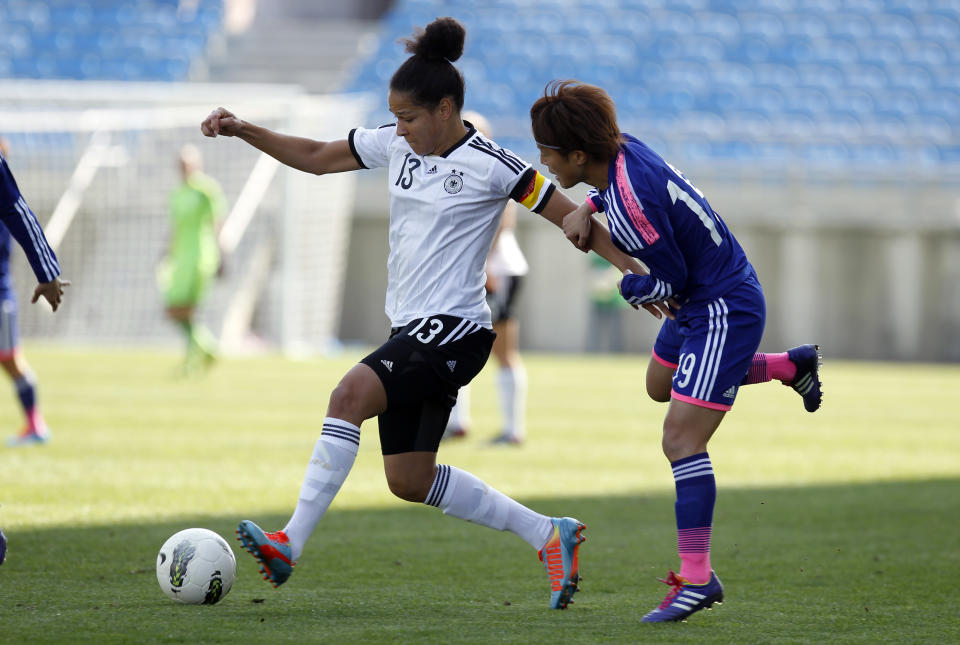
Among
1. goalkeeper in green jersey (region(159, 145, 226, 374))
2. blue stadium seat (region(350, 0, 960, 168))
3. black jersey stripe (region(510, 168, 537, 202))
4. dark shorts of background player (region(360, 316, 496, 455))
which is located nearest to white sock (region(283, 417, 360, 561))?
dark shorts of background player (region(360, 316, 496, 455))

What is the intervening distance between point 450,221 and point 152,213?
17252 millimetres

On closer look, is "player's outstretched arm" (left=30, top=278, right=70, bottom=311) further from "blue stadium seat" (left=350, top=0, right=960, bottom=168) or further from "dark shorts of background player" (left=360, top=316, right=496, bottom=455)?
"blue stadium seat" (left=350, top=0, right=960, bottom=168)

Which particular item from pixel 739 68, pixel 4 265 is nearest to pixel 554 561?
pixel 4 265

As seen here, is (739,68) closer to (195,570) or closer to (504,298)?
(504,298)

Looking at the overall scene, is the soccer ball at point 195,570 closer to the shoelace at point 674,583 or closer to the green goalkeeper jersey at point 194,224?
the shoelace at point 674,583

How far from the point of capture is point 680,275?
419 cm

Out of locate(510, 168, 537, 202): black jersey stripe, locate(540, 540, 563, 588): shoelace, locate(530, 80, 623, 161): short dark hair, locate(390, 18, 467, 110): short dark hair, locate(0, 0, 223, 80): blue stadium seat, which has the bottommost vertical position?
locate(540, 540, 563, 588): shoelace

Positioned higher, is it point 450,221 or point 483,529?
point 450,221

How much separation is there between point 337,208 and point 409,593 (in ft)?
54.6

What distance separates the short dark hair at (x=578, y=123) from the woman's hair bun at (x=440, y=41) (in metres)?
0.39

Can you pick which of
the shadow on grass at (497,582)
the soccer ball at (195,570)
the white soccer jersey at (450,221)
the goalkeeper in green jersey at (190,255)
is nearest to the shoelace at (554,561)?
the shadow on grass at (497,582)

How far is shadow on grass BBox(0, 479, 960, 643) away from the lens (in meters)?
3.85

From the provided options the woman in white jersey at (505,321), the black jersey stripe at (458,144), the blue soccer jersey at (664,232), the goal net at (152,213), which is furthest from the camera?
the goal net at (152,213)

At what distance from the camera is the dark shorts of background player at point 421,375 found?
167 inches
